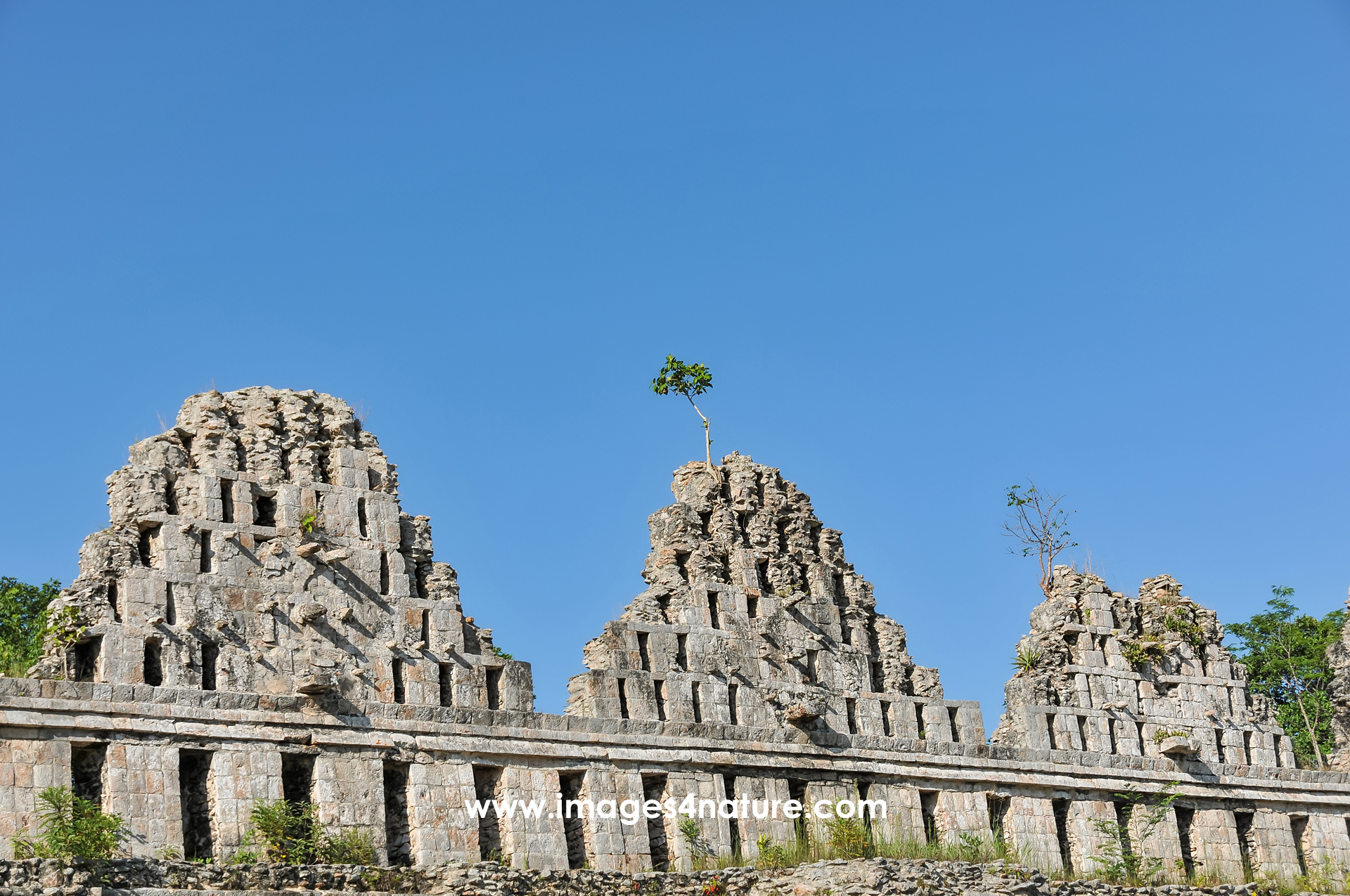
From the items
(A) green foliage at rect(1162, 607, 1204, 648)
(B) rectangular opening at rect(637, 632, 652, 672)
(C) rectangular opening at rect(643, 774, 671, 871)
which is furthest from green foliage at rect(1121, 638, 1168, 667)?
(C) rectangular opening at rect(643, 774, 671, 871)

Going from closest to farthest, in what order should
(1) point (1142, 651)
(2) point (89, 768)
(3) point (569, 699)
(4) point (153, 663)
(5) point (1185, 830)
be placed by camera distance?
(2) point (89, 768)
(4) point (153, 663)
(3) point (569, 699)
(5) point (1185, 830)
(1) point (1142, 651)

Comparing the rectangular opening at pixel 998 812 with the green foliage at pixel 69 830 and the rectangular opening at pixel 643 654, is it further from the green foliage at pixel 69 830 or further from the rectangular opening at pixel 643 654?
the green foliage at pixel 69 830

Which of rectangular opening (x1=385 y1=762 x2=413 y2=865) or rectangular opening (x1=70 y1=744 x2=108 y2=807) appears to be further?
rectangular opening (x1=385 y1=762 x2=413 y2=865)

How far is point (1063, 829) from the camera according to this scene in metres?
37.8

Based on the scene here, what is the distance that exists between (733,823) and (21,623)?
16.2 meters

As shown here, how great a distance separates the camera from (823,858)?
108 feet

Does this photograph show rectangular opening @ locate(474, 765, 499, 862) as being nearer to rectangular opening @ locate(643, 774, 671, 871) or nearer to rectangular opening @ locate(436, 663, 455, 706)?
rectangular opening @ locate(436, 663, 455, 706)

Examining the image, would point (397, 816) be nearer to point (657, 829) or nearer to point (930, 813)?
point (657, 829)

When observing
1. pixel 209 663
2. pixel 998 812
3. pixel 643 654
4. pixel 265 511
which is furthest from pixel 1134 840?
pixel 209 663

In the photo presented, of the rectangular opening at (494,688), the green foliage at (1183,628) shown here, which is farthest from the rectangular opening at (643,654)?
the green foliage at (1183,628)

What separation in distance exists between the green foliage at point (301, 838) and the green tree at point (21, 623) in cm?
398

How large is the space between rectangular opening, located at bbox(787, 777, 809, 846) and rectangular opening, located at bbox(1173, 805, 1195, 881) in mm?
8594

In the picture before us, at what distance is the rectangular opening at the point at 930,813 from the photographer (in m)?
36.0

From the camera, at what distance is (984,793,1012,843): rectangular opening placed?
36781mm
